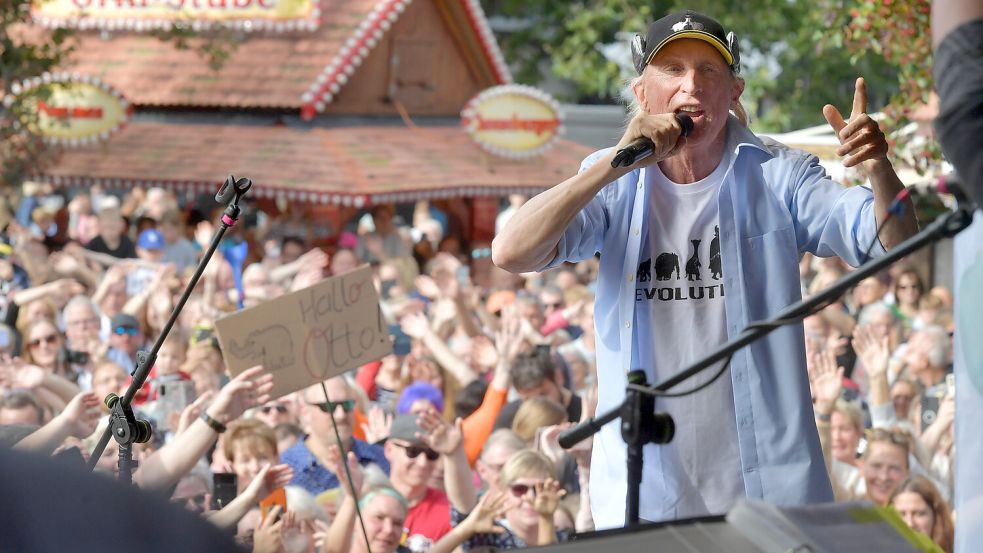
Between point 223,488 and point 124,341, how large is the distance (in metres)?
3.54

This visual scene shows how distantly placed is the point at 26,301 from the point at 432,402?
3758mm

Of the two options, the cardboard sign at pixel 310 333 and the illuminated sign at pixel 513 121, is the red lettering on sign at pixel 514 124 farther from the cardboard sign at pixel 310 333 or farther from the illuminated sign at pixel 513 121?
the cardboard sign at pixel 310 333

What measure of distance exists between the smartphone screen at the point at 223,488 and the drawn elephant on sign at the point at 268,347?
671mm

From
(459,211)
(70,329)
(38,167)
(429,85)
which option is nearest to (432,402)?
(70,329)

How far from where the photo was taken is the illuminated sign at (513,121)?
63.2 ft

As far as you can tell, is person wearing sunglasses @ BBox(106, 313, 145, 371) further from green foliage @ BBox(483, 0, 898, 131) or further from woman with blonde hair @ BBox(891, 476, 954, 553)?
green foliage @ BBox(483, 0, 898, 131)

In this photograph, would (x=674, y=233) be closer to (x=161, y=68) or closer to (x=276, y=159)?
(x=276, y=159)

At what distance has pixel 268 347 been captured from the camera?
5.14 meters

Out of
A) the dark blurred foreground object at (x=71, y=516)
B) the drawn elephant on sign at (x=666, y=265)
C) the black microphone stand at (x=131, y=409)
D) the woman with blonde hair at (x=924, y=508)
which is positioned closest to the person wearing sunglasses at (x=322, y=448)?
the woman with blonde hair at (x=924, y=508)

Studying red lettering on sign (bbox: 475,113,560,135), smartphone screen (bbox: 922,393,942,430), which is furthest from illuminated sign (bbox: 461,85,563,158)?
smartphone screen (bbox: 922,393,942,430)

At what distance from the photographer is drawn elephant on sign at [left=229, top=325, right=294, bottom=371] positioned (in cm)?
506

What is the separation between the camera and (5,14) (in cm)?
1412

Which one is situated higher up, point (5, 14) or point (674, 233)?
point (5, 14)

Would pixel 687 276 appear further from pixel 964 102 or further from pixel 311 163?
pixel 311 163
